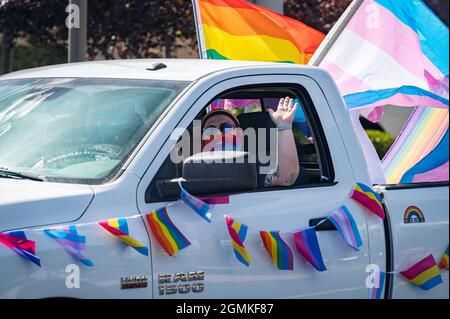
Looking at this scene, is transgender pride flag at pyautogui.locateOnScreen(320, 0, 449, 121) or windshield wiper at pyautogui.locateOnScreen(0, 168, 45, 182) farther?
transgender pride flag at pyautogui.locateOnScreen(320, 0, 449, 121)

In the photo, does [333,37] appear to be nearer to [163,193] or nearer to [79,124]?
[79,124]

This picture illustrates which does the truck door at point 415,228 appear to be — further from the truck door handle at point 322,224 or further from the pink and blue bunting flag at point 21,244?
the pink and blue bunting flag at point 21,244

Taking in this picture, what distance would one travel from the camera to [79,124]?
14.5ft

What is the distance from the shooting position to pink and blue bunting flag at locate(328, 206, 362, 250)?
4.52m

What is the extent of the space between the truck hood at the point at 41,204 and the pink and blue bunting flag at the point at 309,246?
1.04m

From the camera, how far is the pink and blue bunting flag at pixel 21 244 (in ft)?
12.0

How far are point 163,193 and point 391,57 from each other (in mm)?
2443

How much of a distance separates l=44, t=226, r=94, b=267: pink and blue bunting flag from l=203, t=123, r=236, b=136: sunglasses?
104 cm

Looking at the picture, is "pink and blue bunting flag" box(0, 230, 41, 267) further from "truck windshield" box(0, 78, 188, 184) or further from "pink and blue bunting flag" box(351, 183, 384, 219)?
"pink and blue bunting flag" box(351, 183, 384, 219)

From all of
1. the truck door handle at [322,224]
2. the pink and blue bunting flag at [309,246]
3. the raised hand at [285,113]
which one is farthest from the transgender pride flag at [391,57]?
the pink and blue bunting flag at [309,246]

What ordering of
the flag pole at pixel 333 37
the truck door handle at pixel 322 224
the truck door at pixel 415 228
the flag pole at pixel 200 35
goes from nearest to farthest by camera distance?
1. the truck door handle at pixel 322 224
2. the truck door at pixel 415 228
3. the flag pole at pixel 333 37
4. the flag pole at pixel 200 35

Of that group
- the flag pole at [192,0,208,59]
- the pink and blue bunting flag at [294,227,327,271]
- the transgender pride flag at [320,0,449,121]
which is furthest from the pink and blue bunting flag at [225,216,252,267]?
the flag pole at [192,0,208,59]

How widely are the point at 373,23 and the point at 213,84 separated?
7.07 ft

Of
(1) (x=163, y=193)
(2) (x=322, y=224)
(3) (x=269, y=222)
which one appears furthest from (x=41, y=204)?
(2) (x=322, y=224)
